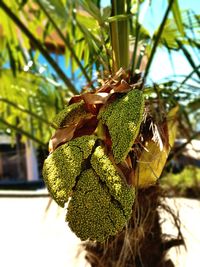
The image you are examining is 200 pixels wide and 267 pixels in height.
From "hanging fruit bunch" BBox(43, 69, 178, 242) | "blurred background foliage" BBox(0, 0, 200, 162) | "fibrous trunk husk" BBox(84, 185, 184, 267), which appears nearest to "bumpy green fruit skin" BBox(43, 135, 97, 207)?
"hanging fruit bunch" BBox(43, 69, 178, 242)

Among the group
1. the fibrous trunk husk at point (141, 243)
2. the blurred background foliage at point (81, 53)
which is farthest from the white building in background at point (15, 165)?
the fibrous trunk husk at point (141, 243)

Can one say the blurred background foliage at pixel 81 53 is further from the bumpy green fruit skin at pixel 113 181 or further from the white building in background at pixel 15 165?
the white building in background at pixel 15 165

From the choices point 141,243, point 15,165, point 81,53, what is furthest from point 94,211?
point 15,165

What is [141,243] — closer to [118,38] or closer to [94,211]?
[118,38]

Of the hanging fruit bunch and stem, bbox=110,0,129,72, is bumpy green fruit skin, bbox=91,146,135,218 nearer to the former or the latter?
the hanging fruit bunch

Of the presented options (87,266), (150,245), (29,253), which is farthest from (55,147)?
(29,253)

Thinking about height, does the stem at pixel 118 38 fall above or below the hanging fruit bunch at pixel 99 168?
above

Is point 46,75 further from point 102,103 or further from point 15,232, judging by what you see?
point 102,103

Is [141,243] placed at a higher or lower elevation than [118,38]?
lower
